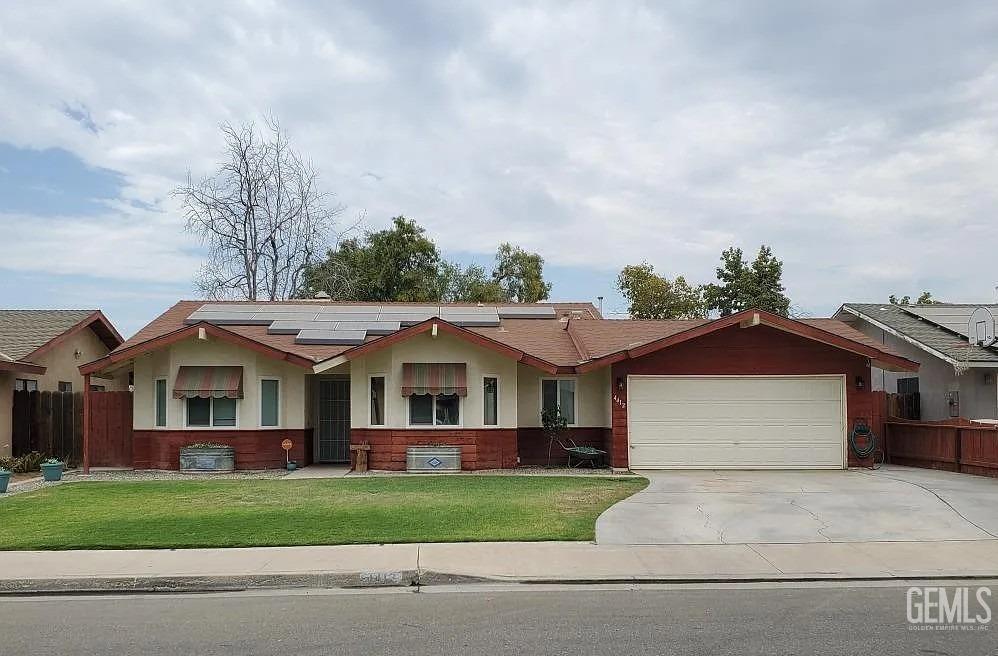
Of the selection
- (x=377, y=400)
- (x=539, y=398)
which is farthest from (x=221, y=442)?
(x=539, y=398)

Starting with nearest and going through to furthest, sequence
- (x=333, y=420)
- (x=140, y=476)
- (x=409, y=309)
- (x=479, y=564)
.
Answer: (x=479, y=564)
(x=140, y=476)
(x=333, y=420)
(x=409, y=309)

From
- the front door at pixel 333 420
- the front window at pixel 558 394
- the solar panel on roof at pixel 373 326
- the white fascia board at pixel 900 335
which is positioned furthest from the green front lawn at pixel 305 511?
the white fascia board at pixel 900 335

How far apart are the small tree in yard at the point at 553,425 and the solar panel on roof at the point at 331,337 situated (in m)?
4.99

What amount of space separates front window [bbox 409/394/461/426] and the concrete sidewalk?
9.27 meters

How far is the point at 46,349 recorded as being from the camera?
22.2 meters

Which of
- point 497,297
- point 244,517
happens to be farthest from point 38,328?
point 497,297

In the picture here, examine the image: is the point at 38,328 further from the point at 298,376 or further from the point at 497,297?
the point at 497,297

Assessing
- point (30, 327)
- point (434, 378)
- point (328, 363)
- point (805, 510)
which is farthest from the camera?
point (30, 327)

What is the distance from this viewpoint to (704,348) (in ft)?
64.2

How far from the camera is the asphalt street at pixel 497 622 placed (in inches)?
265

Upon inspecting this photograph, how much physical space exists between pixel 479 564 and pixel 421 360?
10591mm

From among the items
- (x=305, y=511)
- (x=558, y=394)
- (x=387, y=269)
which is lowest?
(x=305, y=511)

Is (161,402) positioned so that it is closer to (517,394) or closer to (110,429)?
(110,429)

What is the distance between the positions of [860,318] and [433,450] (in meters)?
13.7
